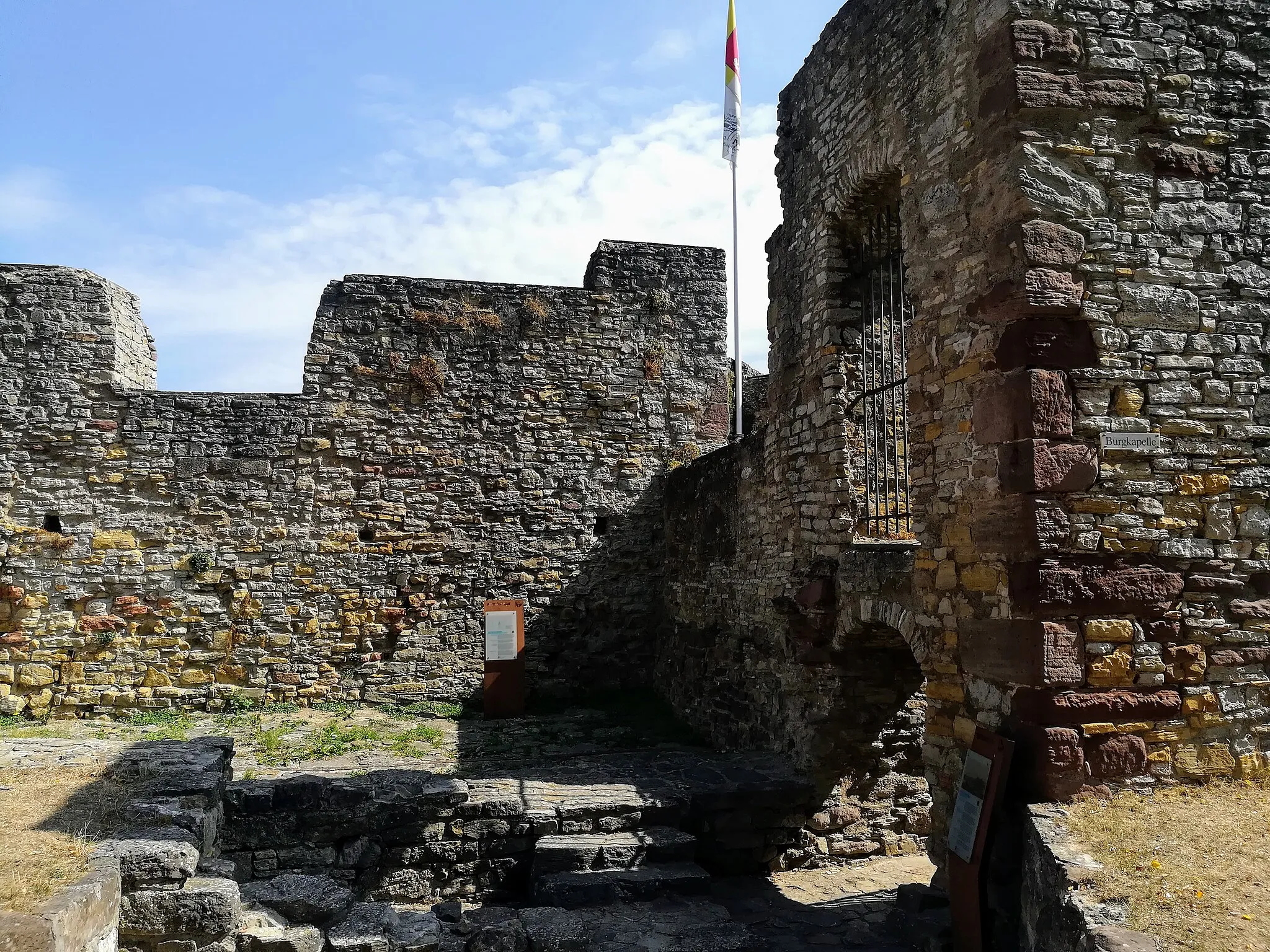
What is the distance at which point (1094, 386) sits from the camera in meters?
4.61

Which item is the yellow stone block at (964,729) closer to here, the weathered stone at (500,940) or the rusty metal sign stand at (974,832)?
the rusty metal sign stand at (974,832)

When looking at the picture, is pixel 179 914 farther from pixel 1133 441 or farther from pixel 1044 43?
pixel 1044 43

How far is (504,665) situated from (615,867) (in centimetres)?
412

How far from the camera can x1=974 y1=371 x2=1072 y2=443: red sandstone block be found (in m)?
4.52

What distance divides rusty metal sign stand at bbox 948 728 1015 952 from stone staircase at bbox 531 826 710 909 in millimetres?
1937

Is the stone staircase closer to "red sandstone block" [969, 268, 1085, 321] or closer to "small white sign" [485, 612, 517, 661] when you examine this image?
"small white sign" [485, 612, 517, 661]

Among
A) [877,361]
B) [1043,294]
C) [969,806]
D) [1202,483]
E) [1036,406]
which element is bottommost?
[969,806]

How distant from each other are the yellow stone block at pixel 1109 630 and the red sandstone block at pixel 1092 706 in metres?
0.27

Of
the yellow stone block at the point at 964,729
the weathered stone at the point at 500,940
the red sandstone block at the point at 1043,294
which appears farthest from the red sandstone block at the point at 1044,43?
the weathered stone at the point at 500,940

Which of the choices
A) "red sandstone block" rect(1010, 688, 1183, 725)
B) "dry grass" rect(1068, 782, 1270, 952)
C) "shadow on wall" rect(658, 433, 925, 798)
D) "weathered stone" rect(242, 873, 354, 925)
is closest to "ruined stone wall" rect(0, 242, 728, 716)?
"shadow on wall" rect(658, 433, 925, 798)

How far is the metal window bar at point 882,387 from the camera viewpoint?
6684 mm

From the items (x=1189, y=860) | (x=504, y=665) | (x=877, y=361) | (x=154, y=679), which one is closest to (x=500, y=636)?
(x=504, y=665)

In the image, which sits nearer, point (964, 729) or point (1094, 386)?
point (1094, 386)

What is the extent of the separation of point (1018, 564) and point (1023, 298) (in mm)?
1402
